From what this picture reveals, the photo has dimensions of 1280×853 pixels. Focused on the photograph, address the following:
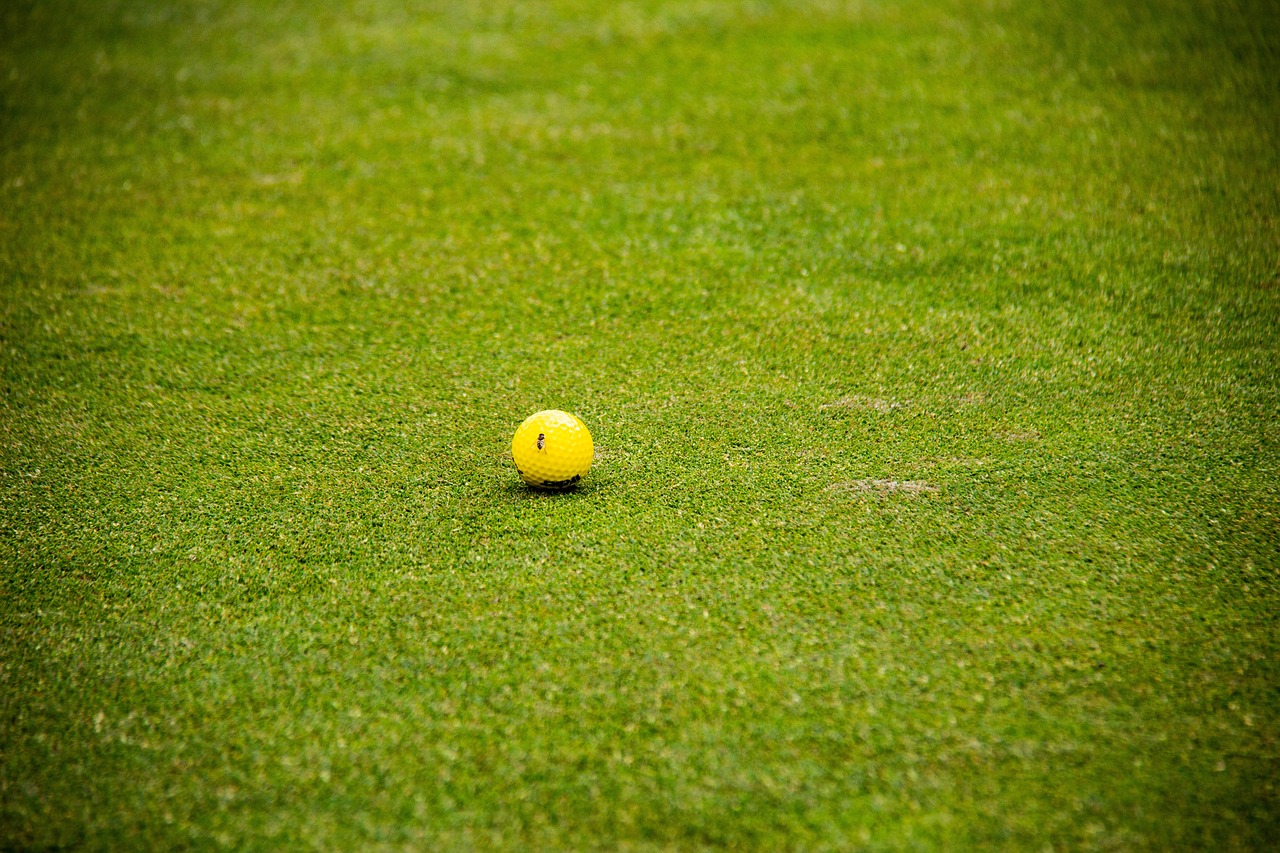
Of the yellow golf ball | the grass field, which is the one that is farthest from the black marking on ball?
the grass field

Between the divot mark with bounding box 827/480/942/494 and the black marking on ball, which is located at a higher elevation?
the black marking on ball

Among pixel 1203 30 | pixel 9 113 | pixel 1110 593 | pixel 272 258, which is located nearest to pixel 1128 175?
pixel 1203 30

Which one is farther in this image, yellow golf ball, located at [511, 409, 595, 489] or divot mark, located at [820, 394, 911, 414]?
divot mark, located at [820, 394, 911, 414]

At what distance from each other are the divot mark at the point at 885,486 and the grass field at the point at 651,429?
0.02m

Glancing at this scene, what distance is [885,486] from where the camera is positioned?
459 centimetres

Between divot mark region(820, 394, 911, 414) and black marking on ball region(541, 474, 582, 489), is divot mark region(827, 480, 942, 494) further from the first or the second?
black marking on ball region(541, 474, 582, 489)

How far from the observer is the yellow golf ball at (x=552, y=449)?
4363 millimetres

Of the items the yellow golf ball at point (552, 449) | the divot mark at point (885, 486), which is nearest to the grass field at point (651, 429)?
the divot mark at point (885, 486)

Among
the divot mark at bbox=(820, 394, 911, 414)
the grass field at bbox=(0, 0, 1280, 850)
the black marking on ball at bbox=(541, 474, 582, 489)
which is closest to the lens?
the grass field at bbox=(0, 0, 1280, 850)

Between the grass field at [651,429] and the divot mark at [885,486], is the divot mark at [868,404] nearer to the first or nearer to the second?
the grass field at [651,429]

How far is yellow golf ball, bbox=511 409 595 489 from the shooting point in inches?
172

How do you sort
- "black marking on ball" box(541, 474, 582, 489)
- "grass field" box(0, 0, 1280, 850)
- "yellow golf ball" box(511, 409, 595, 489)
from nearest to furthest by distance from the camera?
"grass field" box(0, 0, 1280, 850)
"yellow golf ball" box(511, 409, 595, 489)
"black marking on ball" box(541, 474, 582, 489)

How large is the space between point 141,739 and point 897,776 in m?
2.59

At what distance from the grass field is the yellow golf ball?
6.8 inches
